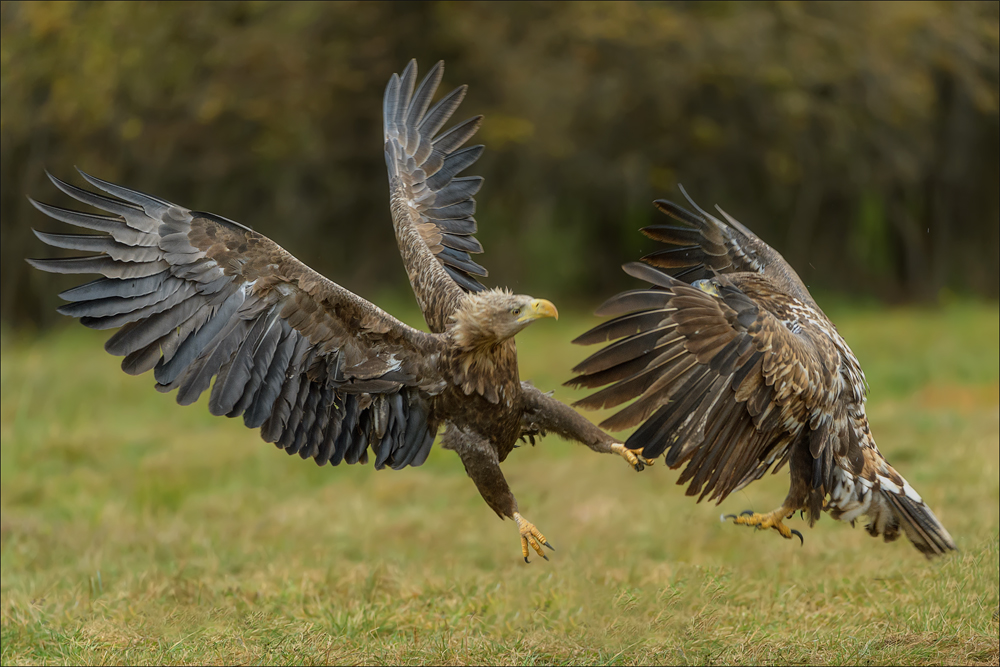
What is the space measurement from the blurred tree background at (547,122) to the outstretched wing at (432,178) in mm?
8539

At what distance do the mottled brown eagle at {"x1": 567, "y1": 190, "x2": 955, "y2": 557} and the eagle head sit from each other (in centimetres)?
28

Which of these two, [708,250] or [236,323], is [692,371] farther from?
[236,323]

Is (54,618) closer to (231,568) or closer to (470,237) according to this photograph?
(231,568)

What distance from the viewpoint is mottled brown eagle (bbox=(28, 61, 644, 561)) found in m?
4.30

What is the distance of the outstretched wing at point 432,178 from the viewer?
5.59 m

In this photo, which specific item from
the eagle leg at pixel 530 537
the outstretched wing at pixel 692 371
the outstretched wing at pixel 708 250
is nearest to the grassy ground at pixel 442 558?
the eagle leg at pixel 530 537

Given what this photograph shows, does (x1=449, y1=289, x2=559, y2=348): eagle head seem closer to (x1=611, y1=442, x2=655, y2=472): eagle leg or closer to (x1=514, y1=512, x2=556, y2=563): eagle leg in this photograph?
(x1=611, y1=442, x2=655, y2=472): eagle leg

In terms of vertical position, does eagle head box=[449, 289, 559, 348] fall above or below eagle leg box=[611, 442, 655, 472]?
above

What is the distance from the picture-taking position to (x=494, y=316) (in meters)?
4.23

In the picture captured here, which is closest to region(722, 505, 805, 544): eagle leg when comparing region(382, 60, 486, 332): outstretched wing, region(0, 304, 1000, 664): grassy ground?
region(0, 304, 1000, 664): grassy ground

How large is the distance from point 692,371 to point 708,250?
1.61 m

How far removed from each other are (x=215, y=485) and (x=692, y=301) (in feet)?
19.3

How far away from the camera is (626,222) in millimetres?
16734

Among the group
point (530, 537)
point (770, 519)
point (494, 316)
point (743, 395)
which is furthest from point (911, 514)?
point (494, 316)
